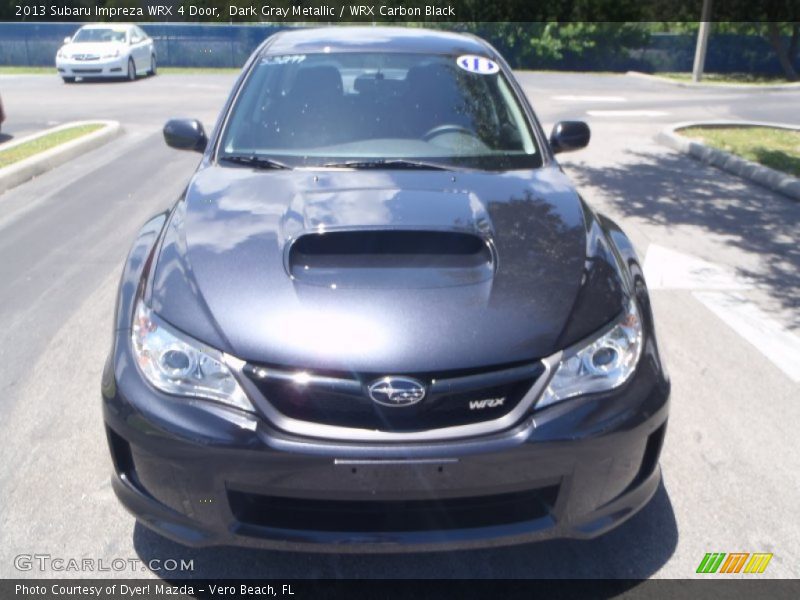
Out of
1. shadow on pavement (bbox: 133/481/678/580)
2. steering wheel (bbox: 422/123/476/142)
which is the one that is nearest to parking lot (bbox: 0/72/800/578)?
shadow on pavement (bbox: 133/481/678/580)

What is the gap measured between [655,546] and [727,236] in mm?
4774

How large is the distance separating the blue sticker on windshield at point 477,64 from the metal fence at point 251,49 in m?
26.1

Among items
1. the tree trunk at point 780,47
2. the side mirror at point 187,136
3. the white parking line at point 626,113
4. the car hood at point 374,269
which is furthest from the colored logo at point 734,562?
the tree trunk at point 780,47

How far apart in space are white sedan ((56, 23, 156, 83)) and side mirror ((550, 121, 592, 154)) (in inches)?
779

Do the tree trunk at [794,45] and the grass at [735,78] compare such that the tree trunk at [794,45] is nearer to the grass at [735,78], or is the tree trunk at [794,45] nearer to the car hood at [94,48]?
the grass at [735,78]

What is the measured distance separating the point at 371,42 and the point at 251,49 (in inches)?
1046

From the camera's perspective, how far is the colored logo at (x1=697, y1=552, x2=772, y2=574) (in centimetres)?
288

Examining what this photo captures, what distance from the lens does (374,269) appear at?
107 inches

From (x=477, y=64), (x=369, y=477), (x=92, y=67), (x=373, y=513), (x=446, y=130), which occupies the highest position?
(x=477, y=64)

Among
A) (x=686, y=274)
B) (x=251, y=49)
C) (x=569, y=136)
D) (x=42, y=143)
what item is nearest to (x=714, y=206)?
(x=686, y=274)

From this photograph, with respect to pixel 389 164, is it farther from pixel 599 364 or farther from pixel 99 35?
pixel 99 35

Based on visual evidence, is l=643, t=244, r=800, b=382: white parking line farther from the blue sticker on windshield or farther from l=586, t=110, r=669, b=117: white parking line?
l=586, t=110, r=669, b=117: white parking line

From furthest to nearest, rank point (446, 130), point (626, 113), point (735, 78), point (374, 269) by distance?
point (735, 78), point (626, 113), point (446, 130), point (374, 269)

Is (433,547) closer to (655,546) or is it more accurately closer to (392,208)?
(655,546)
